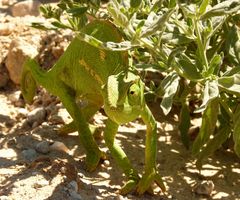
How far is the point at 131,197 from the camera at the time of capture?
305 centimetres

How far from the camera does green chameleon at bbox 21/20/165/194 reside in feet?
9.41

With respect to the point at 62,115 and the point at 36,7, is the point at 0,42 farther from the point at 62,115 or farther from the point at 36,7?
the point at 62,115

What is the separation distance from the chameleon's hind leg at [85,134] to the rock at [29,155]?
291 mm

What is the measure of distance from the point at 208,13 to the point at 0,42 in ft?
7.70

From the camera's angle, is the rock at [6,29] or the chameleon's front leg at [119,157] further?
the rock at [6,29]

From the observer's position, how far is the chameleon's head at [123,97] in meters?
2.82

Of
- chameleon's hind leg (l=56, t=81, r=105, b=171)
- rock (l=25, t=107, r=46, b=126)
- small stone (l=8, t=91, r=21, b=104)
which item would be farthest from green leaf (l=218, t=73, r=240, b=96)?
small stone (l=8, t=91, r=21, b=104)

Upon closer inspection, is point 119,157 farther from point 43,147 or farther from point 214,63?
point 214,63

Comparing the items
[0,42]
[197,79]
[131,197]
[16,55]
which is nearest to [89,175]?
[131,197]

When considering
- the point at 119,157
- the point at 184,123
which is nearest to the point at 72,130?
the point at 119,157

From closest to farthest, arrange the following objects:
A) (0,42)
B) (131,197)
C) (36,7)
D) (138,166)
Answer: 1. (131,197)
2. (138,166)
3. (0,42)
4. (36,7)

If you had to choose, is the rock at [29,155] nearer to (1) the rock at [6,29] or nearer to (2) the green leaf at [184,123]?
(2) the green leaf at [184,123]

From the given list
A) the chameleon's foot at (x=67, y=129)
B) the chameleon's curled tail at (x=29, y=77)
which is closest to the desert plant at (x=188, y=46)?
the chameleon's curled tail at (x=29, y=77)

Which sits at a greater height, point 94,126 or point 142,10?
point 142,10
